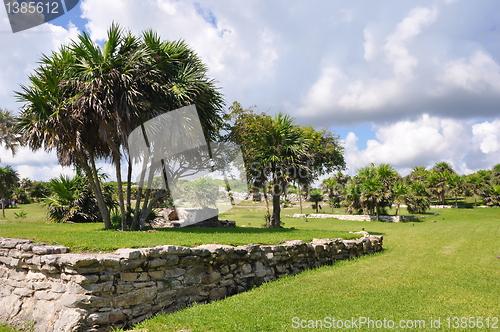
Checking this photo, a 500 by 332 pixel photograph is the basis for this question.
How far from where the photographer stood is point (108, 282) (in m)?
5.32

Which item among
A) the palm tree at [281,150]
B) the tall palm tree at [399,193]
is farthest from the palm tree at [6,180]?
the tall palm tree at [399,193]

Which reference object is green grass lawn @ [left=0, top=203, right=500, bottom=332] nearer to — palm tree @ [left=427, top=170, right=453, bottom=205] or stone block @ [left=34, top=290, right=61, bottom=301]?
stone block @ [left=34, top=290, right=61, bottom=301]

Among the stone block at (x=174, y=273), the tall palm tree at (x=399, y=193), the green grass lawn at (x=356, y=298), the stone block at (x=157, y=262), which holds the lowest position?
the green grass lawn at (x=356, y=298)

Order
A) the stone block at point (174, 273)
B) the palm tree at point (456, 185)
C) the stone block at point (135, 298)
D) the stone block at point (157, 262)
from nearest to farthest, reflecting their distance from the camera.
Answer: the stone block at point (135, 298)
the stone block at point (157, 262)
the stone block at point (174, 273)
the palm tree at point (456, 185)

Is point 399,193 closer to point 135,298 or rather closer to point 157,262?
point 157,262

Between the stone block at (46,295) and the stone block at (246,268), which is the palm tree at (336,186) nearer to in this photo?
the stone block at (246,268)

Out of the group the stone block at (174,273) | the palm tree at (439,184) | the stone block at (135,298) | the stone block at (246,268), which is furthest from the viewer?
the palm tree at (439,184)

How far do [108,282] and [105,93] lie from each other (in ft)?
23.4

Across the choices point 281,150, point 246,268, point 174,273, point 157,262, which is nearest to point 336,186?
point 281,150

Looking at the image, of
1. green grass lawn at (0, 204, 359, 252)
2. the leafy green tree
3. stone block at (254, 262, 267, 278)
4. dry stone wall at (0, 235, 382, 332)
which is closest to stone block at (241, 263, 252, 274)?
dry stone wall at (0, 235, 382, 332)

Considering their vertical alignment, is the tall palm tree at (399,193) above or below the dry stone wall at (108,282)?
above

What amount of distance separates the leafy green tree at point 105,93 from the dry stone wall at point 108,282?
5.02m

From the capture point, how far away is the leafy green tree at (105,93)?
417 inches

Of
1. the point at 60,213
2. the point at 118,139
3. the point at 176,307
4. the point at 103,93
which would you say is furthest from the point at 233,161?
the point at 176,307
